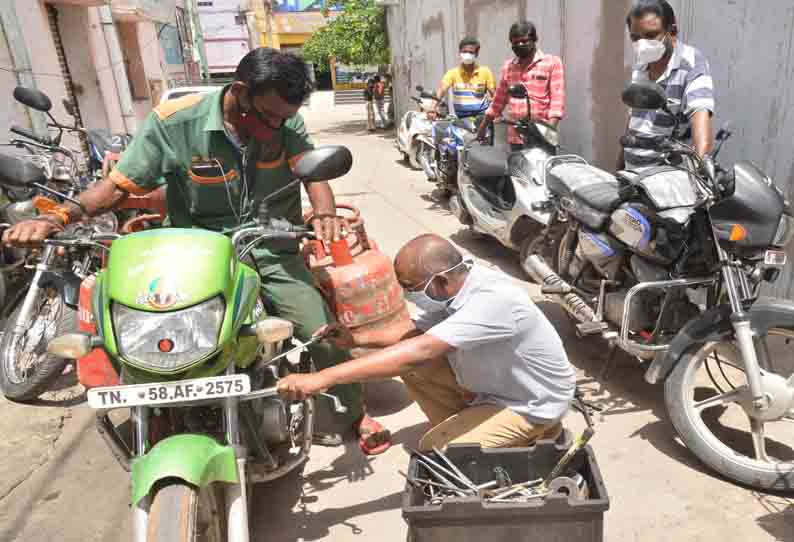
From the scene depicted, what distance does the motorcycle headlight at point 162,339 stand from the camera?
175 cm

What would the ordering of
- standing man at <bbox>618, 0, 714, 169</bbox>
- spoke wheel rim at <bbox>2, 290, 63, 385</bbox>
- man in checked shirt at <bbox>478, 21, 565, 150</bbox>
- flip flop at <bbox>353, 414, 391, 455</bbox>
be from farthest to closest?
man in checked shirt at <bbox>478, 21, 565, 150</bbox> < spoke wheel rim at <bbox>2, 290, 63, 385</bbox> < standing man at <bbox>618, 0, 714, 169</bbox> < flip flop at <bbox>353, 414, 391, 455</bbox>

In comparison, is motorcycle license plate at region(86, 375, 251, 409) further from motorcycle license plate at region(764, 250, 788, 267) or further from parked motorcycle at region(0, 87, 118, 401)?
motorcycle license plate at region(764, 250, 788, 267)

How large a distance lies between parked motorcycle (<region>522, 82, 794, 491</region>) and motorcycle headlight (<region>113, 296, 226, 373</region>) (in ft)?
6.33

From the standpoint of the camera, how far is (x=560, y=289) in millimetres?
3473

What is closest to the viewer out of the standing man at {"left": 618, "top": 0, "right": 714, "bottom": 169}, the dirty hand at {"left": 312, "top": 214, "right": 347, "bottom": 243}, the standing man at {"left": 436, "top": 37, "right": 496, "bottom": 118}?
the dirty hand at {"left": 312, "top": 214, "right": 347, "bottom": 243}

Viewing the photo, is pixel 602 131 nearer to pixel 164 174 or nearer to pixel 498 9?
pixel 498 9

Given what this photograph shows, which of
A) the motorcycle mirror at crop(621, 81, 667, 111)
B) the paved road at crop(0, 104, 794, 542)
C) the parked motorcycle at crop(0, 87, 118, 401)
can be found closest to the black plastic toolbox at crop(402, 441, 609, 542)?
the paved road at crop(0, 104, 794, 542)

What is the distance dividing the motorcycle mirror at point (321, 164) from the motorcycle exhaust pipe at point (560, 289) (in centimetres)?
172

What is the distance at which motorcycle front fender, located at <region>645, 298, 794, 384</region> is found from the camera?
2463 mm

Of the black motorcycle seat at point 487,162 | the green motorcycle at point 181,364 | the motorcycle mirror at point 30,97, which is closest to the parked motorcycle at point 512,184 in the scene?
the black motorcycle seat at point 487,162

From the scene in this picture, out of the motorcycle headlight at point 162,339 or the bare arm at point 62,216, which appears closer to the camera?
the motorcycle headlight at point 162,339

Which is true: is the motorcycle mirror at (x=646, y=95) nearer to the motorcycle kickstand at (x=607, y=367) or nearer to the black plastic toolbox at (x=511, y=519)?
the motorcycle kickstand at (x=607, y=367)

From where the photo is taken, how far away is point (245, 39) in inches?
1254

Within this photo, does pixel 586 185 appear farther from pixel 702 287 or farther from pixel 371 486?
pixel 371 486
